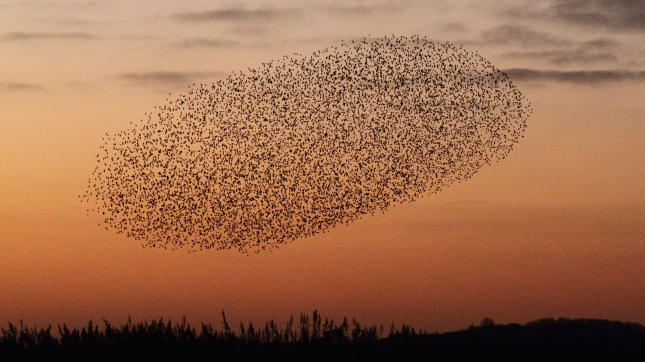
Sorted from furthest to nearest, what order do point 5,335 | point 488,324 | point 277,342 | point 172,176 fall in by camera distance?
1. point 172,176
2. point 488,324
3. point 5,335
4. point 277,342

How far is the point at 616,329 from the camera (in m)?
35.1

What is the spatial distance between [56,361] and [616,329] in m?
19.7

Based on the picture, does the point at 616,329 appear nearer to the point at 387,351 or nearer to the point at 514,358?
the point at 514,358

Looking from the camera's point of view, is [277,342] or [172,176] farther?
[172,176]

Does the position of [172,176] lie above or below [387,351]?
above

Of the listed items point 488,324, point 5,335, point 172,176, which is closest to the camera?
point 5,335

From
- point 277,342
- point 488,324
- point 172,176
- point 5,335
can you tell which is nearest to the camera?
point 277,342

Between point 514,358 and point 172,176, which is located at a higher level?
point 172,176

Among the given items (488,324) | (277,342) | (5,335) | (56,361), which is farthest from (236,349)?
(488,324)

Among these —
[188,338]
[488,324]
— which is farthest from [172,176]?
[188,338]

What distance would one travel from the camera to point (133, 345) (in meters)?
23.9

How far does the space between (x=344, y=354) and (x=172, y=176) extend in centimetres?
1695

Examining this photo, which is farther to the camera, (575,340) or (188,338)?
(575,340)

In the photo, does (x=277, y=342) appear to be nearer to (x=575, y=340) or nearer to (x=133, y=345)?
(x=133, y=345)
